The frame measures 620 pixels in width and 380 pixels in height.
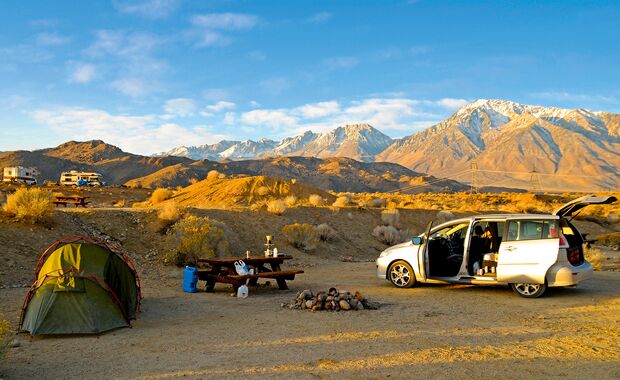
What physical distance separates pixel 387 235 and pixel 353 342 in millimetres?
20421

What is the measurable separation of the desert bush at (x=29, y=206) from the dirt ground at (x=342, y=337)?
6.78 feet

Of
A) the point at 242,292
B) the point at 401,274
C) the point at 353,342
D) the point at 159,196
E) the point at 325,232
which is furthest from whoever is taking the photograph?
the point at 159,196

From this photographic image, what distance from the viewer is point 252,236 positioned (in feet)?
75.0

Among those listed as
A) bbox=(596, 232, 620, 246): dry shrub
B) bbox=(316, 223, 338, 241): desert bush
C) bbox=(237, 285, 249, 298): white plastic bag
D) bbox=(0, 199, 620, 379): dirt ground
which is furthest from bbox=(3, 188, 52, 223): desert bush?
bbox=(596, 232, 620, 246): dry shrub

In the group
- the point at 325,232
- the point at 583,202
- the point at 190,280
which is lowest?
the point at 190,280

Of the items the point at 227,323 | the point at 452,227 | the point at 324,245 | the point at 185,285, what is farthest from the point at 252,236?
the point at 227,323

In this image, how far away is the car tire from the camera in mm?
11594

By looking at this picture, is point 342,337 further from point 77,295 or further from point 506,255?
point 506,255

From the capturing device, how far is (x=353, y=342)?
7938 millimetres

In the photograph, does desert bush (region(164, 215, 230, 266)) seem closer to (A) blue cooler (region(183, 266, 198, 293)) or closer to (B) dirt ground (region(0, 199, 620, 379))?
(B) dirt ground (region(0, 199, 620, 379))

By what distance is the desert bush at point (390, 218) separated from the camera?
30844mm

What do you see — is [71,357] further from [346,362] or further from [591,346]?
[591,346]

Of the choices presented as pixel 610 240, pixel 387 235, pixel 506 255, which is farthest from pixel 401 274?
pixel 610 240

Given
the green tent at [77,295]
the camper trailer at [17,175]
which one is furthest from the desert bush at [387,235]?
the camper trailer at [17,175]
